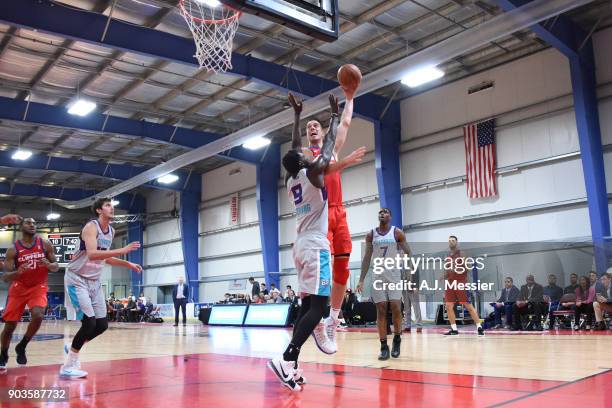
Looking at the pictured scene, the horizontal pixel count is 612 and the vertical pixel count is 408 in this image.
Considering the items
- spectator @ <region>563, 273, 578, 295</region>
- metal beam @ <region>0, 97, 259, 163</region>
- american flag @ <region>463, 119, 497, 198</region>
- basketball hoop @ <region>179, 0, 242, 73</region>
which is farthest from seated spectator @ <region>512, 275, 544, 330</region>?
metal beam @ <region>0, 97, 259, 163</region>

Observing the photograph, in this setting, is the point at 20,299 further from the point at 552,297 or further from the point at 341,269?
the point at 552,297

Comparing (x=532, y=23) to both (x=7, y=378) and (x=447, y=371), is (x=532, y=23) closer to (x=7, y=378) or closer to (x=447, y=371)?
(x=447, y=371)

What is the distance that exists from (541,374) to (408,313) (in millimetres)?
8710

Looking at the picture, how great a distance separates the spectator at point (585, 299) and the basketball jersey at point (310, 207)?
33.3 feet

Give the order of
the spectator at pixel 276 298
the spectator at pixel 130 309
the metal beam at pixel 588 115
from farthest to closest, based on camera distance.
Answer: the spectator at pixel 130 309 → the spectator at pixel 276 298 → the metal beam at pixel 588 115

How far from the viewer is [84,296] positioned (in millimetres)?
5441

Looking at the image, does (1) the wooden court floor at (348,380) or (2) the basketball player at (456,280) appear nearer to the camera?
(1) the wooden court floor at (348,380)

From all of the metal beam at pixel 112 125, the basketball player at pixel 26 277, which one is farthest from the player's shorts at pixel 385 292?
the metal beam at pixel 112 125

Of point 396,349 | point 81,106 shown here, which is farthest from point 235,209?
point 396,349

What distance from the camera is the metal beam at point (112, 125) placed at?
19.1 m

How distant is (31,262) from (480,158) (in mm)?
14342

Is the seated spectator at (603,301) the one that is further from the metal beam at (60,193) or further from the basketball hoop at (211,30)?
the metal beam at (60,193)

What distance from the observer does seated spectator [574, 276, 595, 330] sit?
12227mm

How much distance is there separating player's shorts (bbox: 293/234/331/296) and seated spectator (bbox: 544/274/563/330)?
1073 cm
